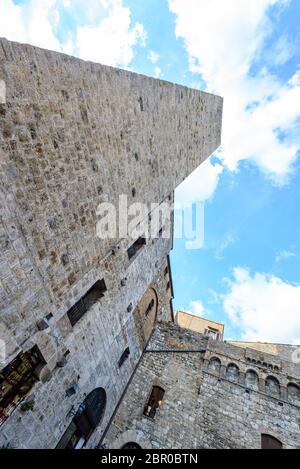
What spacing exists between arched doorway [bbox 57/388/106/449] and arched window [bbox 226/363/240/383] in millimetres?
4389

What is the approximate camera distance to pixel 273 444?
24.3 feet

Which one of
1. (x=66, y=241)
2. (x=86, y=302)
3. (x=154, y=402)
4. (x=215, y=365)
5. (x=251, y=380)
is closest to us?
(x=66, y=241)

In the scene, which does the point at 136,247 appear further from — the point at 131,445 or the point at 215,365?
the point at 131,445

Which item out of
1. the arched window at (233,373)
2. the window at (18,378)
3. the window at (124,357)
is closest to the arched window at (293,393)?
the arched window at (233,373)

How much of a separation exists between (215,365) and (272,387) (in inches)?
73.8

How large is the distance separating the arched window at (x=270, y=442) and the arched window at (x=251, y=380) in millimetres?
1299

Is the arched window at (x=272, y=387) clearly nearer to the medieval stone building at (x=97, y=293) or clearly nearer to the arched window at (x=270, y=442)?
the medieval stone building at (x=97, y=293)

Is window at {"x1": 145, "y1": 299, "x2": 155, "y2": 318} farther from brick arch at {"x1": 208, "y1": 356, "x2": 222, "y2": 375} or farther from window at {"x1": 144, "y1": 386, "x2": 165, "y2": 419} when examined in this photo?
brick arch at {"x1": 208, "y1": 356, "x2": 222, "y2": 375}

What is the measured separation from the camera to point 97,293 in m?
6.54

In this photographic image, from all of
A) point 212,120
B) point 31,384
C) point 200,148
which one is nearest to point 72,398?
point 31,384

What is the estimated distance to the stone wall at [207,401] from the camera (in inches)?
298

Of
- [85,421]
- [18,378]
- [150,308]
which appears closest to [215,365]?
[150,308]

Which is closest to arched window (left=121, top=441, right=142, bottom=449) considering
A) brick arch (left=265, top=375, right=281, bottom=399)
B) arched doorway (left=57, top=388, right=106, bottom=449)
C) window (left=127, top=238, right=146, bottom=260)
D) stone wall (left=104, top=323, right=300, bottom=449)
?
stone wall (left=104, top=323, right=300, bottom=449)

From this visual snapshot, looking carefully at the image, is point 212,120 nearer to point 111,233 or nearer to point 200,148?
point 200,148
